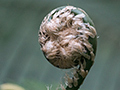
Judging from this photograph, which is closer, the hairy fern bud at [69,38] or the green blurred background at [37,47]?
the hairy fern bud at [69,38]

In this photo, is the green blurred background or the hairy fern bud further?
the green blurred background

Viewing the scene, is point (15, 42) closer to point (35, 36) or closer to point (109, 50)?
point (35, 36)

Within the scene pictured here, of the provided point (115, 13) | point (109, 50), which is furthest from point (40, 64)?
point (115, 13)

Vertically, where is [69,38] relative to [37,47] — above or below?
above

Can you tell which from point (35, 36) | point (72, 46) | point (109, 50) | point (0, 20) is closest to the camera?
point (72, 46)
